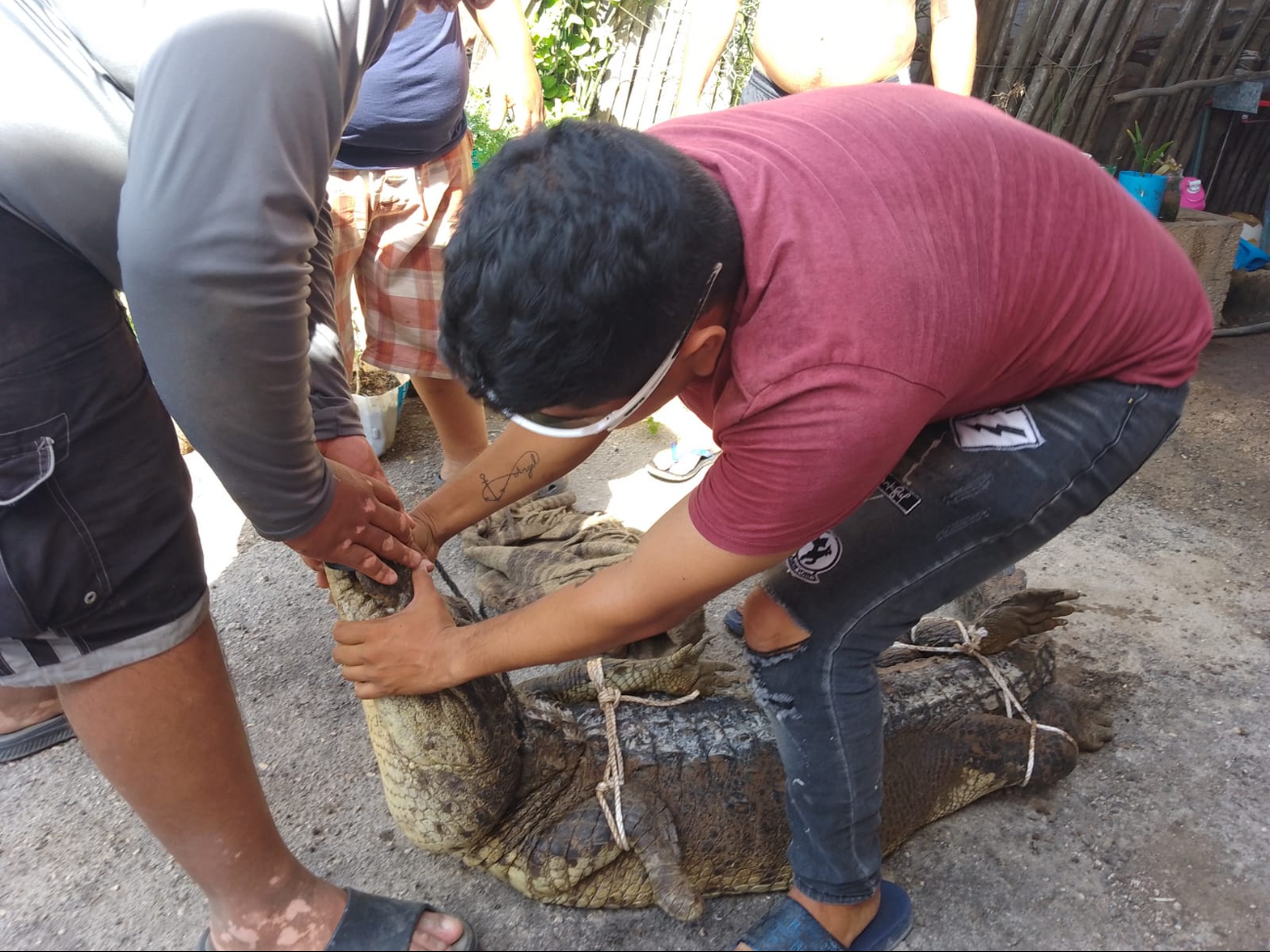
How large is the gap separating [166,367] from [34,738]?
1.67 m

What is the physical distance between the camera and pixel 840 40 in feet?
9.41

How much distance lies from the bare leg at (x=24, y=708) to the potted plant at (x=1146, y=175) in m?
5.04

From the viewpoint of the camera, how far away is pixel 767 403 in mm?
1146

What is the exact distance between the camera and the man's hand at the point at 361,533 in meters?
1.37

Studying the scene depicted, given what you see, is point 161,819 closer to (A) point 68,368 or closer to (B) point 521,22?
(A) point 68,368

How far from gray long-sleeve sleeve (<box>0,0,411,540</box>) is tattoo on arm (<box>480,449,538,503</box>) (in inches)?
27.9

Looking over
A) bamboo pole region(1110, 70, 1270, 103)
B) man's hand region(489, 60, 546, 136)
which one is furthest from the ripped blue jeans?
bamboo pole region(1110, 70, 1270, 103)

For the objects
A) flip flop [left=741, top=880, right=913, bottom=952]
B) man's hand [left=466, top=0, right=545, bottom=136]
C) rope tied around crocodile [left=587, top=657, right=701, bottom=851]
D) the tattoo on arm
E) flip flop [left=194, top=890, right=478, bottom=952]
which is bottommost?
flip flop [left=741, top=880, right=913, bottom=952]

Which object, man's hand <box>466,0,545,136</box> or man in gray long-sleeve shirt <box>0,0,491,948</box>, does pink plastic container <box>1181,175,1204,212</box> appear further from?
man in gray long-sleeve shirt <box>0,0,491,948</box>

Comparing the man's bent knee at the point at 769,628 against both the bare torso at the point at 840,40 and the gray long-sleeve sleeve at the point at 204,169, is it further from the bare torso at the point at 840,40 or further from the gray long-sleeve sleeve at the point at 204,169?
the bare torso at the point at 840,40

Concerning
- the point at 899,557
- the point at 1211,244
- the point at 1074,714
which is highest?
the point at 899,557

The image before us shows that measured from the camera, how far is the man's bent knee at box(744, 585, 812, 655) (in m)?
1.62

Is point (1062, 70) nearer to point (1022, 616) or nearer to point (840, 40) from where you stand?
point (840, 40)

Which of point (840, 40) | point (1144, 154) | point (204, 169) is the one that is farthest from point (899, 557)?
point (1144, 154)
